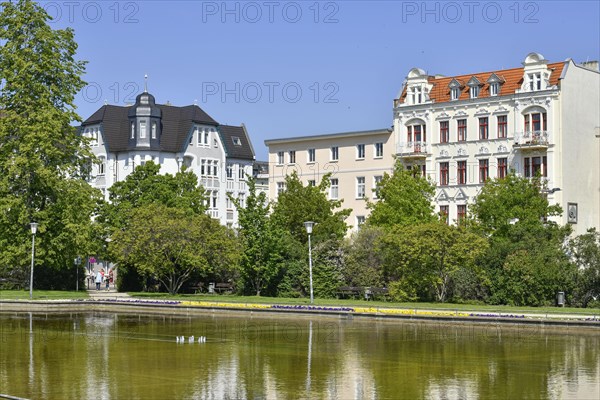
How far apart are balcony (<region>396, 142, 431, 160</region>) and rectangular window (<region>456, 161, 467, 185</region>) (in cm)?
248

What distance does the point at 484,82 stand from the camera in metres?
73.1

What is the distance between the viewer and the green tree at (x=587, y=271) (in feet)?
160

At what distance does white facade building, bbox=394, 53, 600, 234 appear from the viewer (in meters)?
68.5

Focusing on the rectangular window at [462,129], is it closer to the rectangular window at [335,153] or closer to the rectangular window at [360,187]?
the rectangular window at [360,187]

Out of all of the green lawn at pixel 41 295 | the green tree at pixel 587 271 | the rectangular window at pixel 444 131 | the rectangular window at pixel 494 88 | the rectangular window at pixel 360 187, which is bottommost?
the green lawn at pixel 41 295

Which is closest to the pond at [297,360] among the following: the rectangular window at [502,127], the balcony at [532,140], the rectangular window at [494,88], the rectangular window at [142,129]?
the balcony at [532,140]

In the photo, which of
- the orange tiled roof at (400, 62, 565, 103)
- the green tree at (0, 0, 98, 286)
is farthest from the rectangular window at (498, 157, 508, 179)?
the green tree at (0, 0, 98, 286)

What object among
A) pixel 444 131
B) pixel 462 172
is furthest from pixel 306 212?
pixel 444 131

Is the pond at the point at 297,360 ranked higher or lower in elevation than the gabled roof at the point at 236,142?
lower

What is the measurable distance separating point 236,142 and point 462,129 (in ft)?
114

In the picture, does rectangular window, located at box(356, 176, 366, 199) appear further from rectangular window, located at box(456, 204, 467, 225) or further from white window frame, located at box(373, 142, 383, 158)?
rectangular window, located at box(456, 204, 467, 225)

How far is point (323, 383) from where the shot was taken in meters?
21.7

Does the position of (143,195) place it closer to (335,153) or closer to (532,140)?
(335,153)

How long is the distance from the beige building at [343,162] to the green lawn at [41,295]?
23401mm
